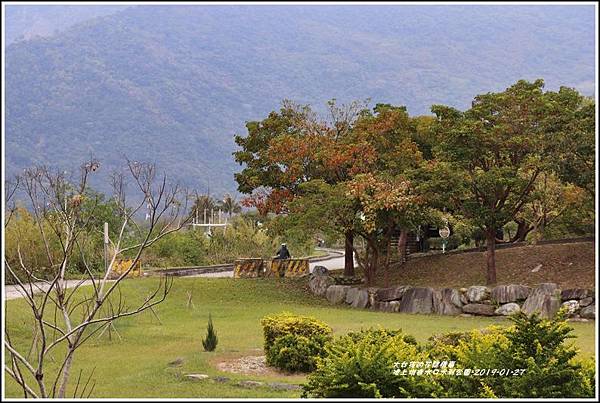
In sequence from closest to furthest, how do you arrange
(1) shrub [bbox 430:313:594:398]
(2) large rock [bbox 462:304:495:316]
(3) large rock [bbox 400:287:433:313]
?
(1) shrub [bbox 430:313:594:398] → (2) large rock [bbox 462:304:495:316] → (3) large rock [bbox 400:287:433:313]

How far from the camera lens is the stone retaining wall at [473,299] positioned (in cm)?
1535

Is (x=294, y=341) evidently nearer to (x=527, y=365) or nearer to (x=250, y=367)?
(x=250, y=367)

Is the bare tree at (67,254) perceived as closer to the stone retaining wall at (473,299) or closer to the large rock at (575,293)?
the stone retaining wall at (473,299)

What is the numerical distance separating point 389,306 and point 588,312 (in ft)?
15.5

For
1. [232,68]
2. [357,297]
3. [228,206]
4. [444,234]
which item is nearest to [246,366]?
[357,297]

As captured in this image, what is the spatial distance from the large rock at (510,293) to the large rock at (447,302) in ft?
2.70

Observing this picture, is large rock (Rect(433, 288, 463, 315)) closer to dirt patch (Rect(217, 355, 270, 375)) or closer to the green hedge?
dirt patch (Rect(217, 355, 270, 375))

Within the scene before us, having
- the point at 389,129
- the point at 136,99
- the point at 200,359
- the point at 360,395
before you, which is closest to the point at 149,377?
the point at 200,359

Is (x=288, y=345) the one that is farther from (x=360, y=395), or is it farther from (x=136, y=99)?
(x=136, y=99)

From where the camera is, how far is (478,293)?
16.8 m

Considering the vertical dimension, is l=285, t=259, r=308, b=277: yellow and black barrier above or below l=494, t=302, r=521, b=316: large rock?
above

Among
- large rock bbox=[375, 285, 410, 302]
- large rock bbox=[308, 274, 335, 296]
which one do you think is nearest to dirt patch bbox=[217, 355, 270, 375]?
large rock bbox=[375, 285, 410, 302]

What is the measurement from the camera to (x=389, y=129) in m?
21.3

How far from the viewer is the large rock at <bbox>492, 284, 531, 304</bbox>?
16.2m
